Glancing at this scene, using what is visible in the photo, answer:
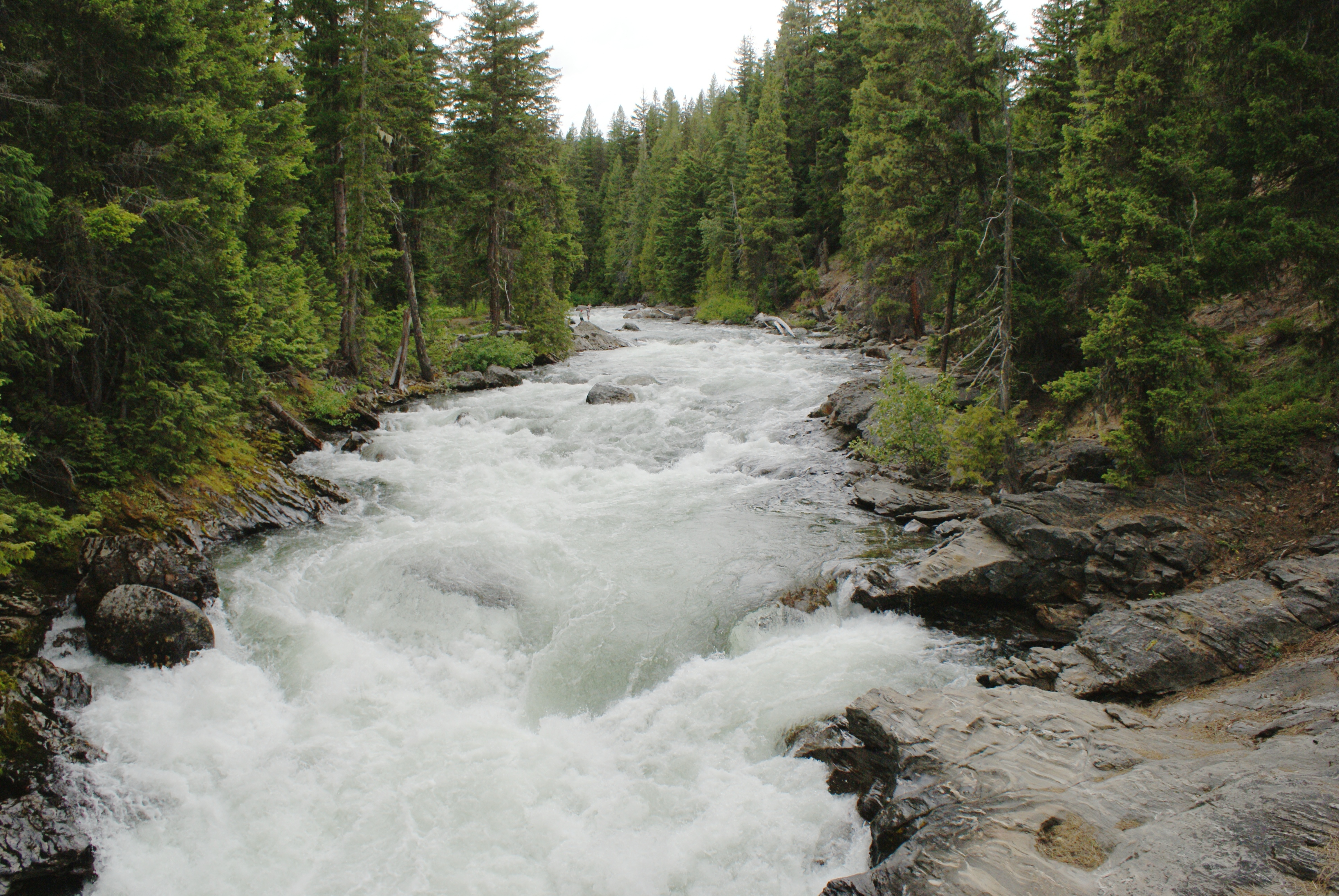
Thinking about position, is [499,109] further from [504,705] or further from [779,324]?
[504,705]

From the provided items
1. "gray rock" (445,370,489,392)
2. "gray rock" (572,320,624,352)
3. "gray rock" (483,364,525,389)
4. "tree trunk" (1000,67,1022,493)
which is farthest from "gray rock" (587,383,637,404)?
"tree trunk" (1000,67,1022,493)

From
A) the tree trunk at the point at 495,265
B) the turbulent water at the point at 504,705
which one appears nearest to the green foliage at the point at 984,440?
the turbulent water at the point at 504,705

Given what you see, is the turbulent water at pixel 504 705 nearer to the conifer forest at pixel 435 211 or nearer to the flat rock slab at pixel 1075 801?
the flat rock slab at pixel 1075 801

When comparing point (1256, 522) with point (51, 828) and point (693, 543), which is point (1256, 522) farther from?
point (51, 828)

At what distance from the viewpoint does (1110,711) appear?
19.2 feet

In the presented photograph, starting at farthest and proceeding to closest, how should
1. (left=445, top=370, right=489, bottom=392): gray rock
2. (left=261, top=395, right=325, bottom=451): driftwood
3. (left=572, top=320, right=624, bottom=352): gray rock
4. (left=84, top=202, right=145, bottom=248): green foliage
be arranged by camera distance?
(left=572, top=320, right=624, bottom=352): gray rock → (left=445, top=370, right=489, bottom=392): gray rock → (left=261, top=395, right=325, bottom=451): driftwood → (left=84, top=202, right=145, bottom=248): green foliage

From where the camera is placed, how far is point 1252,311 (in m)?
12.7

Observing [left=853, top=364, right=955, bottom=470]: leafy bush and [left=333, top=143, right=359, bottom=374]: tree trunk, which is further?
[left=333, top=143, right=359, bottom=374]: tree trunk

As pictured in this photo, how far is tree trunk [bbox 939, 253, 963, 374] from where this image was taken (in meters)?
17.6

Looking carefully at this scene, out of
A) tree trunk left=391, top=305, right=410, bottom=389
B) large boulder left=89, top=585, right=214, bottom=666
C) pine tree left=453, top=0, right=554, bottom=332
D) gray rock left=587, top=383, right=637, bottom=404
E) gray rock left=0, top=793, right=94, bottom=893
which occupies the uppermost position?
pine tree left=453, top=0, right=554, bottom=332

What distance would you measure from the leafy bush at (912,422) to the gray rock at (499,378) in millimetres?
13341

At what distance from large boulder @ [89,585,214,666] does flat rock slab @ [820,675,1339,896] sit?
7300mm

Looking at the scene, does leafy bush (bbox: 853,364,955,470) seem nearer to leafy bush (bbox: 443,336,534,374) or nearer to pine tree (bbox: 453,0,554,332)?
leafy bush (bbox: 443,336,534,374)

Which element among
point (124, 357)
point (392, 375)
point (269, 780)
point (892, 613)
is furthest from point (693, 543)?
point (392, 375)
